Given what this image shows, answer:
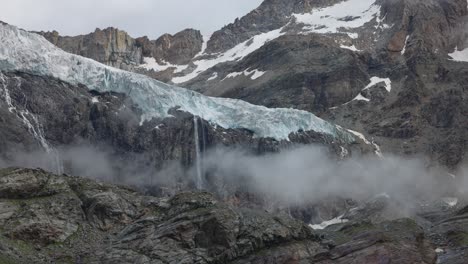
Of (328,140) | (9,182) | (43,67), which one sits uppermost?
(43,67)

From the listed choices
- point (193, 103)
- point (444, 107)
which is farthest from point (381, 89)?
point (193, 103)

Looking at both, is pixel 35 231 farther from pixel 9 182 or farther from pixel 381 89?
pixel 381 89

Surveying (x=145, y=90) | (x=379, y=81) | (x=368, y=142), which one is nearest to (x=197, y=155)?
(x=145, y=90)

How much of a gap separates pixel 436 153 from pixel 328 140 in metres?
26.0

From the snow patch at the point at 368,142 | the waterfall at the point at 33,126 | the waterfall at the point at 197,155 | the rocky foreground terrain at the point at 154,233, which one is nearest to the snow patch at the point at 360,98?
the snow patch at the point at 368,142

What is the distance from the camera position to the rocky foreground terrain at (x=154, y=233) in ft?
160

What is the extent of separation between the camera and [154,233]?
171 feet

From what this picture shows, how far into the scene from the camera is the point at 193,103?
130 metres

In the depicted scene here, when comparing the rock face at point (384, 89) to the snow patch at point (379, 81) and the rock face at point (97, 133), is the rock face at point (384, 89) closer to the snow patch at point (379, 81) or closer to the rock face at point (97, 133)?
the snow patch at point (379, 81)

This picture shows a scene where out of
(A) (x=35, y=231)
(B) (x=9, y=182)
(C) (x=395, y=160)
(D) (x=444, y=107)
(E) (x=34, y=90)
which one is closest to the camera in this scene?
(A) (x=35, y=231)

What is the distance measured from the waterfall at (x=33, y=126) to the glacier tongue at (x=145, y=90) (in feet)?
12.0

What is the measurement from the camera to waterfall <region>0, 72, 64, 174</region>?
106625 millimetres

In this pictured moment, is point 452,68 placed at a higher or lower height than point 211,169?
higher

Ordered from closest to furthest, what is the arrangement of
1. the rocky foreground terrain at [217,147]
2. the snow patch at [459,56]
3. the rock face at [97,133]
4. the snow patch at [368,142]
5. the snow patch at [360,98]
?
the rocky foreground terrain at [217,147], the rock face at [97,133], the snow patch at [368,142], the snow patch at [360,98], the snow patch at [459,56]
